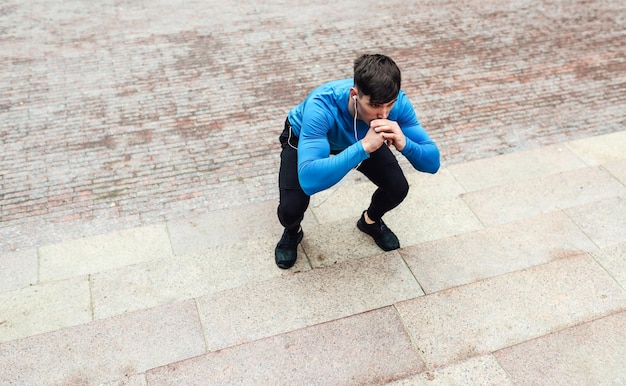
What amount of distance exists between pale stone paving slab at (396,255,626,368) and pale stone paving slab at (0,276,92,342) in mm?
2326

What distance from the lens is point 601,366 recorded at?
364cm

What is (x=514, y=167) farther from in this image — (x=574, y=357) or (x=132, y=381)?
(x=132, y=381)

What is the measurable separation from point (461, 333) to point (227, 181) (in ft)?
8.78

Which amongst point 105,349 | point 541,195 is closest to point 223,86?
point 541,195

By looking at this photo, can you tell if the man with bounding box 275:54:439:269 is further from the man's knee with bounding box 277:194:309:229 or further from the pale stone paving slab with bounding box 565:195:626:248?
the pale stone paving slab with bounding box 565:195:626:248

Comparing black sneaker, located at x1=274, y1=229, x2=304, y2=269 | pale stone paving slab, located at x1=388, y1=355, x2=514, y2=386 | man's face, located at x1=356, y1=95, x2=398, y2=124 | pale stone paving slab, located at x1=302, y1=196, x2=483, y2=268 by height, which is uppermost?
man's face, located at x1=356, y1=95, x2=398, y2=124

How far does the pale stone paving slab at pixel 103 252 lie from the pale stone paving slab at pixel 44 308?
147mm

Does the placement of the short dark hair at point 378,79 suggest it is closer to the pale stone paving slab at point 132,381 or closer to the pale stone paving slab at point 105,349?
the pale stone paving slab at point 105,349

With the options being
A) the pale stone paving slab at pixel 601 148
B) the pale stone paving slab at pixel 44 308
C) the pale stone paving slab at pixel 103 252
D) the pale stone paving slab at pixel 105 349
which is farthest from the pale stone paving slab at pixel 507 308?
the pale stone paving slab at pixel 44 308

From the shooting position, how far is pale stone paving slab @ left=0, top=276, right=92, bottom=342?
155 inches

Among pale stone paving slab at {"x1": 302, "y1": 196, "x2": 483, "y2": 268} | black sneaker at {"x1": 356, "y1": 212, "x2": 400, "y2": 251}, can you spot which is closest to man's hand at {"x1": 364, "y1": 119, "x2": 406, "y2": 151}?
black sneaker at {"x1": 356, "y1": 212, "x2": 400, "y2": 251}

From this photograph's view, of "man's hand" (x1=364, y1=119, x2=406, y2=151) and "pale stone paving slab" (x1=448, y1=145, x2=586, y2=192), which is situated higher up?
"man's hand" (x1=364, y1=119, x2=406, y2=151)

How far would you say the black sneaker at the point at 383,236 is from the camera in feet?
15.0

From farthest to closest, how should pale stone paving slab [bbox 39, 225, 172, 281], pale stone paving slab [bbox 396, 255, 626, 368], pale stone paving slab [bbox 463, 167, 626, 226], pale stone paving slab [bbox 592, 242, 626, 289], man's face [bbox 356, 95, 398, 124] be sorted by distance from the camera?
pale stone paving slab [bbox 463, 167, 626, 226] → pale stone paving slab [bbox 39, 225, 172, 281] → pale stone paving slab [bbox 592, 242, 626, 289] → pale stone paving slab [bbox 396, 255, 626, 368] → man's face [bbox 356, 95, 398, 124]
